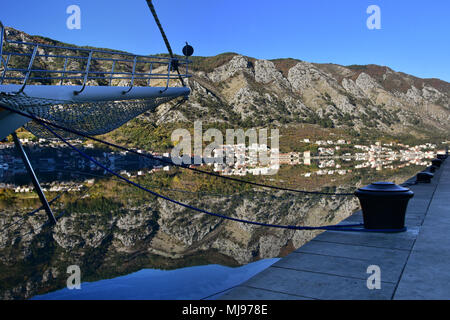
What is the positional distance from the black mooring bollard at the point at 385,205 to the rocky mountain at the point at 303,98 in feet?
259

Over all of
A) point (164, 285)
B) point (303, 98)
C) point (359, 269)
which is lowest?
point (164, 285)

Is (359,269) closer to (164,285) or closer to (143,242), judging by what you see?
(164,285)

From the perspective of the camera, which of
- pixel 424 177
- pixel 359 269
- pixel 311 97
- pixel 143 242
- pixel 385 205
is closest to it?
pixel 359 269

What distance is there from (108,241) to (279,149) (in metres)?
79.8

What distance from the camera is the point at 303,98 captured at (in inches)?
4825

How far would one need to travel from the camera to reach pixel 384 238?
4891mm

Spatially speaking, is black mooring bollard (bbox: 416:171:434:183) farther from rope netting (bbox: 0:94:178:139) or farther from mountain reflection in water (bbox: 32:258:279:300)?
rope netting (bbox: 0:94:178:139)

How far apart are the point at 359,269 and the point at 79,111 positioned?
6678 millimetres

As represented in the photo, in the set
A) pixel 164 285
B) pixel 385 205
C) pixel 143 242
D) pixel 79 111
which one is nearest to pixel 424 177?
pixel 385 205

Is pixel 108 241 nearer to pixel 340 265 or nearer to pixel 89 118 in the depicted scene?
pixel 89 118

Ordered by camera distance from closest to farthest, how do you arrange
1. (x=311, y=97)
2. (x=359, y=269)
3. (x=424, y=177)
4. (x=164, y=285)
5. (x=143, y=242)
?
(x=359, y=269) < (x=164, y=285) < (x=143, y=242) < (x=424, y=177) < (x=311, y=97)

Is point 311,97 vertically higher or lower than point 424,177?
higher

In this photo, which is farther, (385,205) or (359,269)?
(385,205)
